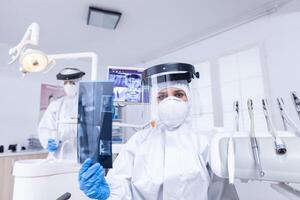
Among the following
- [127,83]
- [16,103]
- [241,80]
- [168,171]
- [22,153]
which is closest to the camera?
[168,171]

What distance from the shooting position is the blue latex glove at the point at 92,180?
797 millimetres

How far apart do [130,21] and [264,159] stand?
79.8 inches

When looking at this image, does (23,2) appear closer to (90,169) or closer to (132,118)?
(132,118)

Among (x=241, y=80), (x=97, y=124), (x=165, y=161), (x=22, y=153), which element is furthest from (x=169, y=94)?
(x=22, y=153)

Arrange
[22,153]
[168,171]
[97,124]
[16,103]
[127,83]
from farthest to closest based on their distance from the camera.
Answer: [16,103], [22,153], [127,83], [168,171], [97,124]

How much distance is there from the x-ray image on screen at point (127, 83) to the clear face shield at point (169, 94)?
0.42 m

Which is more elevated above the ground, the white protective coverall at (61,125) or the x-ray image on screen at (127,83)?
the x-ray image on screen at (127,83)

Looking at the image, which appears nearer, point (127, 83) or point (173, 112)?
point (173, 112)

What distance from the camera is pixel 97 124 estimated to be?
0.79 meters

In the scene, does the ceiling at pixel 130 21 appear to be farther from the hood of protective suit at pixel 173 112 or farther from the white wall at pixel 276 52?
the hood of protective suit at pixel 173 112

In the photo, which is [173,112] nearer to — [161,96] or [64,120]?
[161,96]

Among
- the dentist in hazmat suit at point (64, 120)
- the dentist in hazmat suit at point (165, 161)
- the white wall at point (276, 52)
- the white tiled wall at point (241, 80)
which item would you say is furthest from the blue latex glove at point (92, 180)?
the white wall at point (276, 52)

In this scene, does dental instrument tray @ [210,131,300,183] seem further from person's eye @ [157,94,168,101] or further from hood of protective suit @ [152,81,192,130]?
person's eye @ [157,94,168,101]

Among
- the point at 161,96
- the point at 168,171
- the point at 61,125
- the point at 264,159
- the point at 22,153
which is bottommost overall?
the point at 22,153
